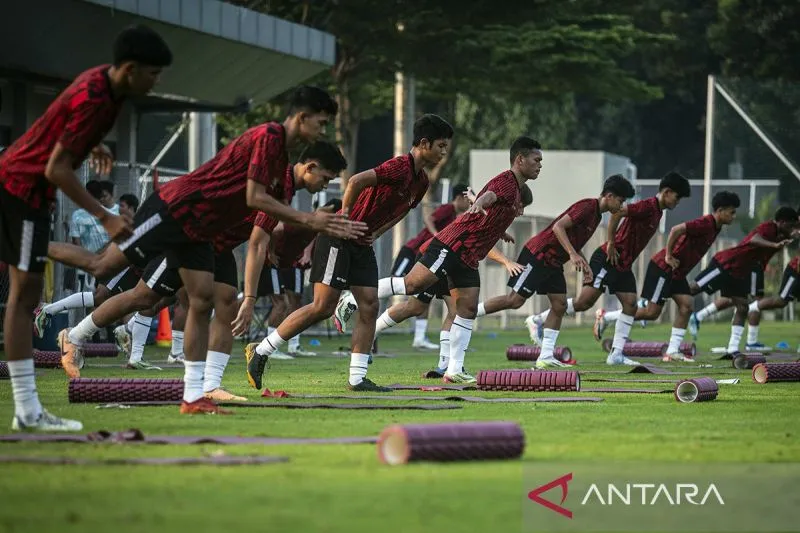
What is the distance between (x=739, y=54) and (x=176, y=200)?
47.3 meters

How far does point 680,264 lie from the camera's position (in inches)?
822

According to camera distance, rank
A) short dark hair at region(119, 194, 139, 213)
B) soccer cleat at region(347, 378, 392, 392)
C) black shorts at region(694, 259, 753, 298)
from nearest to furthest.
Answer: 1. soccer cleat at region(347, 378, 392, 392)
2. short dark hair at region(119, 194, 139, 213)
3. black shorts at region(694, 259, 753, 298)

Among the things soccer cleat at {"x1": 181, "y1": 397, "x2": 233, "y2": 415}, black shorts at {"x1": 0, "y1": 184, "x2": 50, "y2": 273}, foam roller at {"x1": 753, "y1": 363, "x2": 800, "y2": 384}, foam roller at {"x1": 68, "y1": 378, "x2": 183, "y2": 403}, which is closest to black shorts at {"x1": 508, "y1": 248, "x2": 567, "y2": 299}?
foam roller at {"x1": 753, "y1": 363, "x2": 800, "y2": 384}

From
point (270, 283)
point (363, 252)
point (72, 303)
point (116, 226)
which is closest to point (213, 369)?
point (363, 252)

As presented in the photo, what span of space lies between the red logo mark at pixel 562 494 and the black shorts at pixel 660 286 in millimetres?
13503

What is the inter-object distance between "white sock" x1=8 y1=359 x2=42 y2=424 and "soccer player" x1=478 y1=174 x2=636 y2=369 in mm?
9136

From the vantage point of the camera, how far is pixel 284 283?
69.2 feet

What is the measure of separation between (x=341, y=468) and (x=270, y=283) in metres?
12.6

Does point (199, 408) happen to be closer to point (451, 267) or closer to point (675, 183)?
point (451, 267)

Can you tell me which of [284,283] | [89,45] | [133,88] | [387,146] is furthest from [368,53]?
[387,146]

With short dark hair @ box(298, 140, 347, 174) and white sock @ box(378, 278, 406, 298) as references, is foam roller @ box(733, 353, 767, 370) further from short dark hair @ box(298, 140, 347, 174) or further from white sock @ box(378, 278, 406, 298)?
short dark hair @ box(298, 140, 347, 174)

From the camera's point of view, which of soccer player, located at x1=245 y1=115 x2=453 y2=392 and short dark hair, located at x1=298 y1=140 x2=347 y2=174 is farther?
short dark hair, located at x1=298 y1=140 x2=347 y2=174

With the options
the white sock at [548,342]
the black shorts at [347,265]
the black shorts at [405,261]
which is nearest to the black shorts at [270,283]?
the white sock at [548,342]

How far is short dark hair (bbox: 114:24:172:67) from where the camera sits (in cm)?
955
